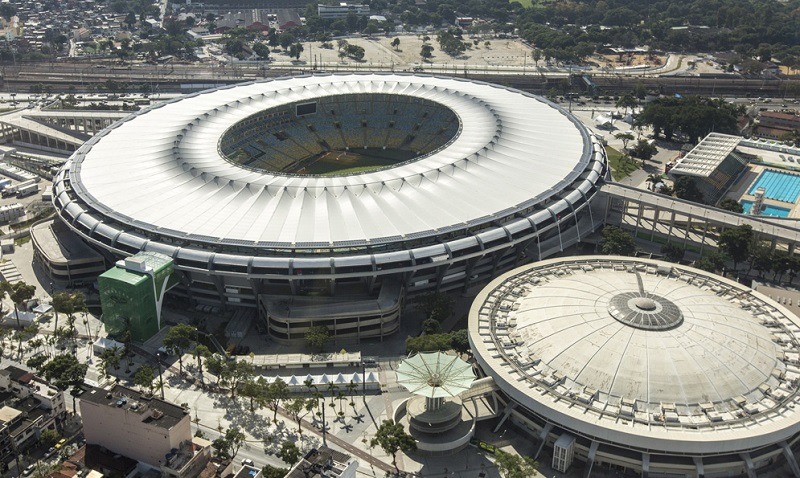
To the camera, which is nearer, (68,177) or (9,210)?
(68,177)

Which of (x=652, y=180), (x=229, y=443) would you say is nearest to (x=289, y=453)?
(x=229, y=443)

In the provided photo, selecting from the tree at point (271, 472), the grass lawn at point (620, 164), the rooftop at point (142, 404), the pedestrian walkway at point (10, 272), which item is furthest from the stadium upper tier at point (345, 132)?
the tree at point (271, 472)

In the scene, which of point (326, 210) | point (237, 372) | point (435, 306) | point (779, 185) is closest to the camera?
point (237, 372)

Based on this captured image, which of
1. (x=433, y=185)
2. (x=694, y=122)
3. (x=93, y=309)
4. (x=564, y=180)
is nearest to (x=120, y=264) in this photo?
(x=93, y=309)

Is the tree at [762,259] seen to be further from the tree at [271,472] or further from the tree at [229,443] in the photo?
the tree at [229,443]

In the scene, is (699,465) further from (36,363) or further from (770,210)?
(770,210)

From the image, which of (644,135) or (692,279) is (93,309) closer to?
(692,279)

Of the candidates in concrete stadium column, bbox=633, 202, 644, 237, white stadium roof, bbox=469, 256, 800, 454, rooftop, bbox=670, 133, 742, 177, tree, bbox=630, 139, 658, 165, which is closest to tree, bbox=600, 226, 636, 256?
concrete stadium column, bbox=633, 202, 644, 237
